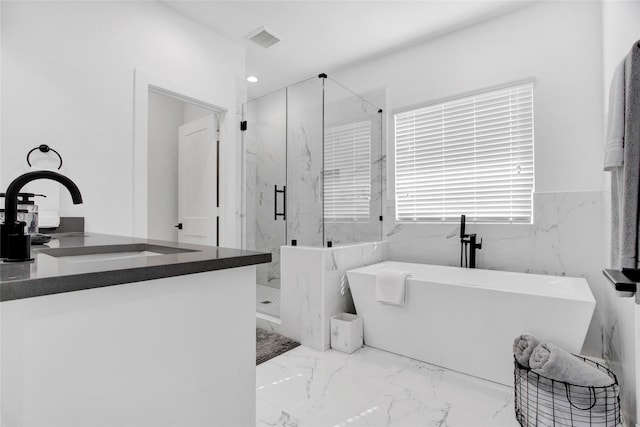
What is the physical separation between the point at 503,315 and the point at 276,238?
1988 mm

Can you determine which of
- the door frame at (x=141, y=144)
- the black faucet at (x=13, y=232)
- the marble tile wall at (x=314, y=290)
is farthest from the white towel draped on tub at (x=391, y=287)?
the black faucet at (x=13, y=232)

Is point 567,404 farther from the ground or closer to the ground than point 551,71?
closer to the ground

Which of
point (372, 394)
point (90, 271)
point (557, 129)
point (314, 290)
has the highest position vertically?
point (557, 129)

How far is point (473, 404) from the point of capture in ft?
6.05

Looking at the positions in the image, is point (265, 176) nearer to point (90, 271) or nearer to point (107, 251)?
point (107, 251)

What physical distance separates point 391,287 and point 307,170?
1470mm

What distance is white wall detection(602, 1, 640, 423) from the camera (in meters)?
1.41

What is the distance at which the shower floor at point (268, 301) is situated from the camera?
3.13 metres

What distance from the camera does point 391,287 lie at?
95.0 inches

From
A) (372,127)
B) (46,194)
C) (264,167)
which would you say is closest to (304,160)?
(264,167)

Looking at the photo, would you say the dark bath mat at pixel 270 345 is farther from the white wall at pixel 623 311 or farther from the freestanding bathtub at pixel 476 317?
the white wall at pixel 623 311

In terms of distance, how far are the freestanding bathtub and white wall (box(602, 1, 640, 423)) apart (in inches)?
7.0

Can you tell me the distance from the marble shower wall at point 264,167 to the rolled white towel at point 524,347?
208 centimetres

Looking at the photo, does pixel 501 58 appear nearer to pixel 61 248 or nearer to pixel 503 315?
pixel 503 315
